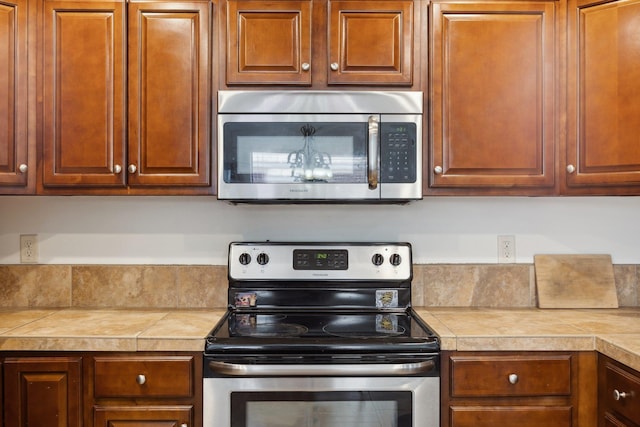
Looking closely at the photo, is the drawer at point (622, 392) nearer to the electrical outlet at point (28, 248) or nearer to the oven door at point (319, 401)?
the oven door at point (319, 401)

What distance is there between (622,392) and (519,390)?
0.92 feet

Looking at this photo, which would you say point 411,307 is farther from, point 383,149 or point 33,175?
point 33,175

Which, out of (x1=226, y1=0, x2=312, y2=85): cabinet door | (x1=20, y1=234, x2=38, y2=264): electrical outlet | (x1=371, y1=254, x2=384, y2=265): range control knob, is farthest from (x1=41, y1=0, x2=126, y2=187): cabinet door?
(x1=371, y1=254, x2=384, y2=265): range control knob

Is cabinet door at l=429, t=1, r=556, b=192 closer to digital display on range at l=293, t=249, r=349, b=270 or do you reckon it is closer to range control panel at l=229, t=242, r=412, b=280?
range control panel at l=229, t=242, r=412, b=280

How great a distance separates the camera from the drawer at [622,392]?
126cm

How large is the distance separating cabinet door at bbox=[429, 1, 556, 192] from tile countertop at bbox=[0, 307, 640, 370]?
1.73ft

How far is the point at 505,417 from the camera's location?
4.63ft

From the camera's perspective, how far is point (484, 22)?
5.43ft

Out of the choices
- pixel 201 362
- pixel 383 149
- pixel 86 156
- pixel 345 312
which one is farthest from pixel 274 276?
pixel 86 156

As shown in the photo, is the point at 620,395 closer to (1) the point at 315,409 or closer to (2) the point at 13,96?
(1) the point at 315,409

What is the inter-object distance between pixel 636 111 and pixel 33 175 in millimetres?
2202

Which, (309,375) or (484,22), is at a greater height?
(484,22)

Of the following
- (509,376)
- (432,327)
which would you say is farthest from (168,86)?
(509,376)

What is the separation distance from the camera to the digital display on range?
73.5 inches
